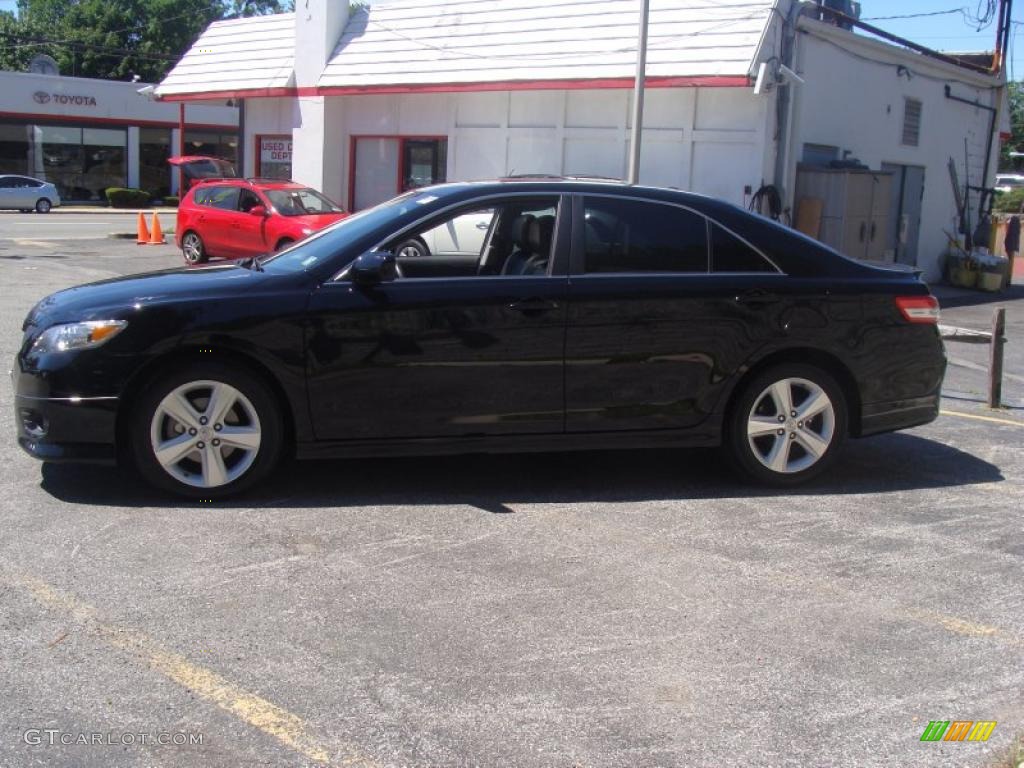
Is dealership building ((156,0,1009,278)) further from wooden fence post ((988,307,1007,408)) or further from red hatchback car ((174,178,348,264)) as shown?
wooden fence post ((988,307,1007,408))

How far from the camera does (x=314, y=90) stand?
21828 mm

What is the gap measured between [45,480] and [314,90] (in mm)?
17034

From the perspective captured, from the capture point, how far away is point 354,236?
19.6 feet

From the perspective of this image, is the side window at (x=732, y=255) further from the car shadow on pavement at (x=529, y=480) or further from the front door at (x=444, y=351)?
the car shadow on pavement at (x=529, y=480)

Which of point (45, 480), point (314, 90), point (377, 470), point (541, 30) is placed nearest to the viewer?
point (45, 480)

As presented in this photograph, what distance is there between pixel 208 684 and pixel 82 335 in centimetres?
240

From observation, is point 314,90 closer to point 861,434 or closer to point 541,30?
point 541,30

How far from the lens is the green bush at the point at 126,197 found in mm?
44562

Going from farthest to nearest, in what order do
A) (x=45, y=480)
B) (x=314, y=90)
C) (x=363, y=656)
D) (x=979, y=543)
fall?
(x=314, y=90) → (x=45, y=480) → (x=979, y=543) → (x=363, y=656)

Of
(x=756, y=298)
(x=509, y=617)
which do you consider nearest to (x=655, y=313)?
(x=756, y=298)

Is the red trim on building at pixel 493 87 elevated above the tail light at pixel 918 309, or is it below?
above

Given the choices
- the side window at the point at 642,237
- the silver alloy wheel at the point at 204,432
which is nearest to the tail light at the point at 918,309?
the side window at the point at 642,237

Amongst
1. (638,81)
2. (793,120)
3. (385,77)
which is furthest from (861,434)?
(385,77)

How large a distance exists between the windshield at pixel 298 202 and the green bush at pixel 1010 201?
46108 millimetres
